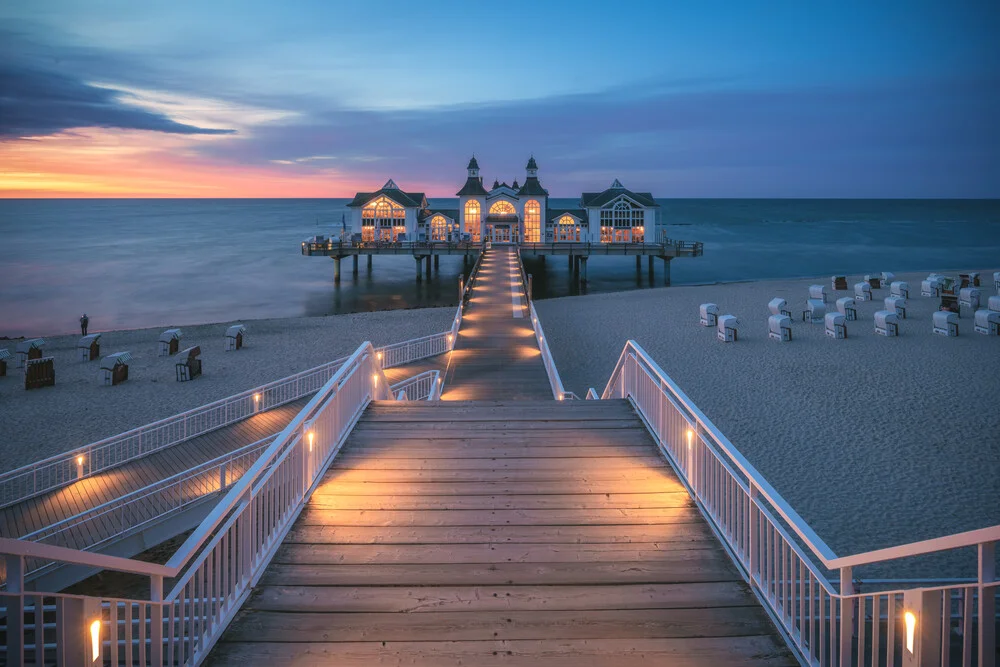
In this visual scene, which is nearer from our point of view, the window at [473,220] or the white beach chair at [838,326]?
the white beach chair at [838,326]

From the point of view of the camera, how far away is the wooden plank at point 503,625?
12.7 ft

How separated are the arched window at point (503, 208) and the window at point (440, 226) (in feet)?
13.5

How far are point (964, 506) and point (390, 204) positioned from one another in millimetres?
51208

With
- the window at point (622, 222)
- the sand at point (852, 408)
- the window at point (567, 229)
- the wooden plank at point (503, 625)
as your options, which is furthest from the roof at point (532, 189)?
the wooden plank at point (503, 625)

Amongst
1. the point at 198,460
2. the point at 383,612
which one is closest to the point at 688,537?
the point at 383,612

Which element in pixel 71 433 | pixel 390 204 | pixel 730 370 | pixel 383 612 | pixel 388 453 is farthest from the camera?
pixel 390 204

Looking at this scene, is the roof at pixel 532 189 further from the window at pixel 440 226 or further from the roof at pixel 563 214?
the window at pixel 440 226

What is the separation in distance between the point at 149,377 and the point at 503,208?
39664 mm

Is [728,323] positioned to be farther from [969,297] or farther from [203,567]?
[203,567]

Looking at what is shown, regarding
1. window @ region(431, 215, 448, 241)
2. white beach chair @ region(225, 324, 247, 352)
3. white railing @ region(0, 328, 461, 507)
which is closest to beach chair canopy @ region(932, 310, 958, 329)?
white railing @ region(0, 328, 461, 507)

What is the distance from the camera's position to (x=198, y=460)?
13508 millimetres

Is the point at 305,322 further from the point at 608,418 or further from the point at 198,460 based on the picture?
the point at 608,418

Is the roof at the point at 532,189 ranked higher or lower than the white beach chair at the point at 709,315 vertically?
higher

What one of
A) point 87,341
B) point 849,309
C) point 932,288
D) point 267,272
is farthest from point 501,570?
point 267,272
